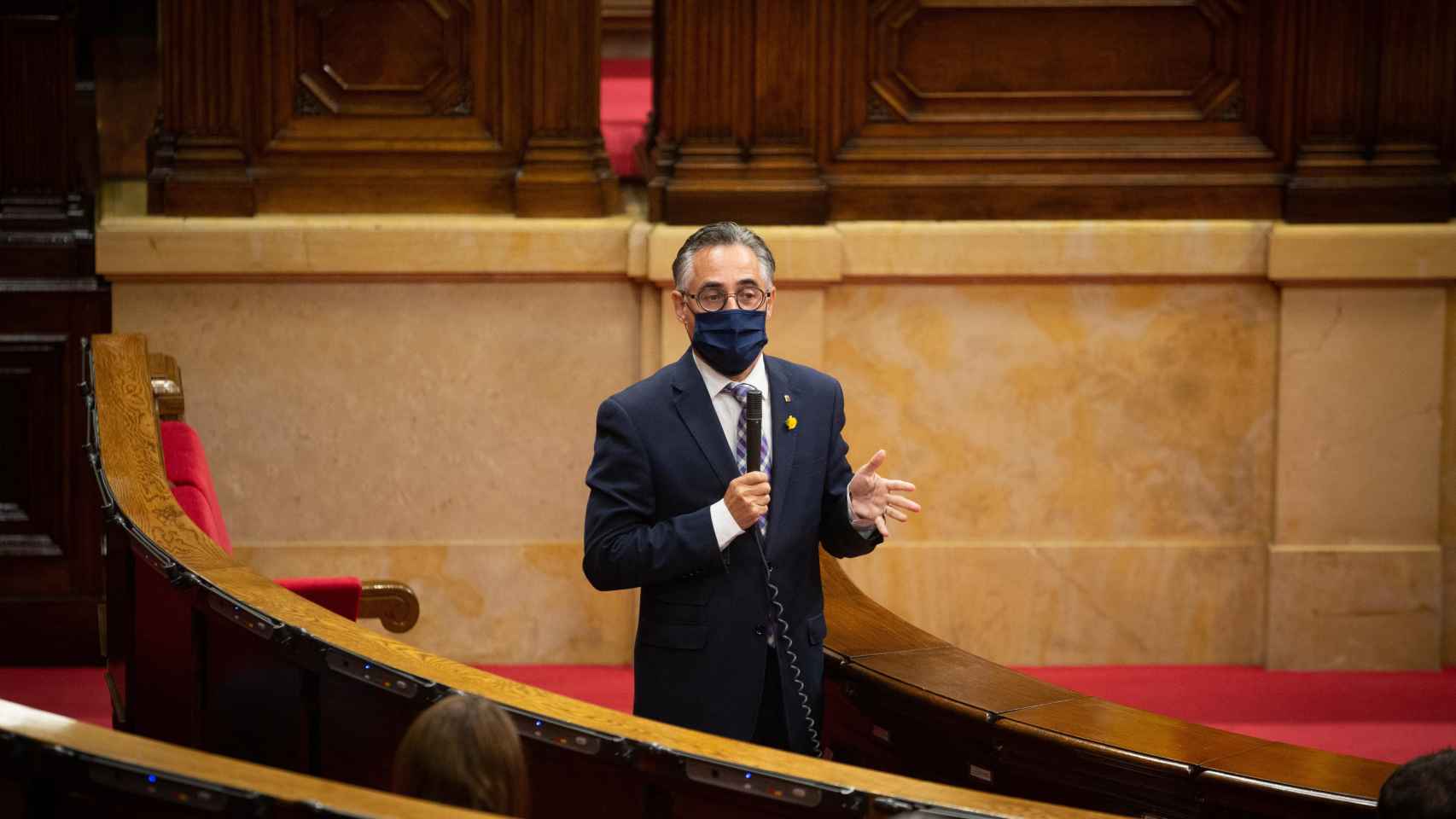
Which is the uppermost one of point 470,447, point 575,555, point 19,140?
point 19,140

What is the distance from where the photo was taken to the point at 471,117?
5.67 m

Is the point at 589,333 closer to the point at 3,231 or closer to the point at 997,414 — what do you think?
the point at 997,414

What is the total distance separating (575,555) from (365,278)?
1.10 meters

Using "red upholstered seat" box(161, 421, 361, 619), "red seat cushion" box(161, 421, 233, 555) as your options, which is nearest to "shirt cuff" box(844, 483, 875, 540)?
"red upholstered seat" box(161, 421, 361, 619)

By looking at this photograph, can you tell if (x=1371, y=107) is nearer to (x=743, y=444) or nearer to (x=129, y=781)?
(x=743, y=444)

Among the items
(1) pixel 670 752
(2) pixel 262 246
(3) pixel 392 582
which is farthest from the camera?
(2) pixel 262 246

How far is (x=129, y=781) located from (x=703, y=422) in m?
Result: 1.15

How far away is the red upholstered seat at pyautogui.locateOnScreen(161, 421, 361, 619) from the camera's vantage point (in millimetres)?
3736

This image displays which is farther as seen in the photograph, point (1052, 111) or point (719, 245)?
point (1052, 111)

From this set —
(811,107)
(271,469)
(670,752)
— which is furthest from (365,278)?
(670,752)

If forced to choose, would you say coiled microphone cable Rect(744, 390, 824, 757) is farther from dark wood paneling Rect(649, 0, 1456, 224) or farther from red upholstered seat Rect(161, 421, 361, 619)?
dark wood paneling Rect(649, 0, 1456, 224)

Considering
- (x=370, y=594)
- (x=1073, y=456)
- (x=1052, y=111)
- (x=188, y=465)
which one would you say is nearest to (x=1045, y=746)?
(x=370, y=594)

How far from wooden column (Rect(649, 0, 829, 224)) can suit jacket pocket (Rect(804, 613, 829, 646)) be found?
2.84 meters

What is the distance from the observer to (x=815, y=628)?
2.85 metres
